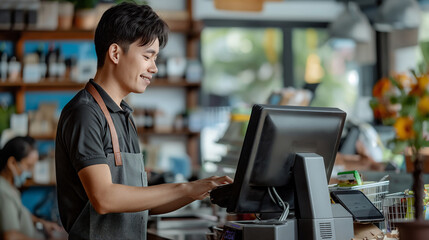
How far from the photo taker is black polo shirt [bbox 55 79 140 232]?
206 centimetres

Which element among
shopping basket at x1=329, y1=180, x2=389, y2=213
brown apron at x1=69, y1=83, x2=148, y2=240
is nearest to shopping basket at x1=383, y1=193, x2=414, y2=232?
shopping basket at x1=329, y1=180, x2=389, y2=213

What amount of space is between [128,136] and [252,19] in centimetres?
576

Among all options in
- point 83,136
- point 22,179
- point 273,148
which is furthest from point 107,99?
point 22,179

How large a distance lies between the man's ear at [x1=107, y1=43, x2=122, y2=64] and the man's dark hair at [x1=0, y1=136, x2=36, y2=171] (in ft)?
10.4

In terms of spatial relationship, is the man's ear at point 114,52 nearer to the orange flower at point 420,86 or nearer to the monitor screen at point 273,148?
the monitor screen at point 273,148

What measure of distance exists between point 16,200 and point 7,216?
0.15 m

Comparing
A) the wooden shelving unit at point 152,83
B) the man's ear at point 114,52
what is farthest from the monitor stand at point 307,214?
the wooden shelving unit at point 152,83

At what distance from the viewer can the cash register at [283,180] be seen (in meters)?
1.96

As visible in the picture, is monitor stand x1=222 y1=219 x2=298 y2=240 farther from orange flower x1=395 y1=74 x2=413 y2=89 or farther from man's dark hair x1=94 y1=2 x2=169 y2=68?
man's dark hair x1=94 y1=2 x2=169 y2=68

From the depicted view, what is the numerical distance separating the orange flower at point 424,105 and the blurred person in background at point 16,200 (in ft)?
12.1

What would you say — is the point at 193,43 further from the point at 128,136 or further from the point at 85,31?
the point at 128,136

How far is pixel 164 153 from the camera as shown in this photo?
7.20 meters

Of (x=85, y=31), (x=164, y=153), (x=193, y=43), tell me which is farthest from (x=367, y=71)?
(x=85, y=31)

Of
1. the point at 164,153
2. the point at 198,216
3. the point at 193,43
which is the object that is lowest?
the point at 164,153
